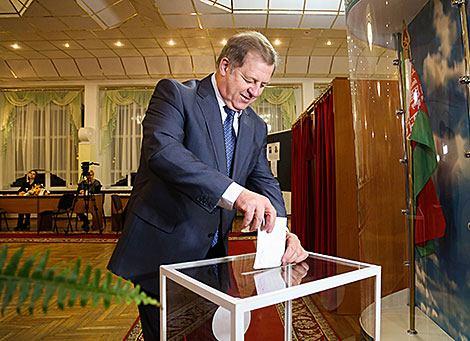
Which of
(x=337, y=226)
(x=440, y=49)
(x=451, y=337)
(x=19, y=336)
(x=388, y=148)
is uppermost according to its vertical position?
(x=440, y=49)

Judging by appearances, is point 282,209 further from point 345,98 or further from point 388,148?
point 345,98

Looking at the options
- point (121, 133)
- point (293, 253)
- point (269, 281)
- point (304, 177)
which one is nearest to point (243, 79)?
point (293, 253)

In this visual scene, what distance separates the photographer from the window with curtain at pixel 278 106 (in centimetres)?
991

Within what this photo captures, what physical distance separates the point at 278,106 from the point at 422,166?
8.62 meters

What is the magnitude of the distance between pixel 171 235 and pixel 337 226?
5.92 ft

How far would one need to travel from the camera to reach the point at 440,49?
150 centimetres

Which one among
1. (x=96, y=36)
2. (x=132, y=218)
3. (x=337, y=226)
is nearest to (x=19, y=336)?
(x=132, y=218)

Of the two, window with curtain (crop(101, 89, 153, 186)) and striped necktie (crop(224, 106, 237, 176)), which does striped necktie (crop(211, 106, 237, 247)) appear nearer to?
striped necktie (crop(224, 106, 237, 176))

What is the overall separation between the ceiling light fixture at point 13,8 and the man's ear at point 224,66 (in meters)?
6.19

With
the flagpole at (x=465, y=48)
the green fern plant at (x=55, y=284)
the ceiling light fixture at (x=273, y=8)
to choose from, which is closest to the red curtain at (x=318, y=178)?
the flagpole at (x=465, y=48)

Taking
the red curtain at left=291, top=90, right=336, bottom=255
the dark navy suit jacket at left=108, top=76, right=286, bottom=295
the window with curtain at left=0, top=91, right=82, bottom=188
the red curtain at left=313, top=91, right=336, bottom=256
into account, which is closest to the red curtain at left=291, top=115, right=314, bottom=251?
the red curtain at left=291, top=90, right=336, bottom=255

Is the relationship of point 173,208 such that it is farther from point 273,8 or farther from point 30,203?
point 30,203

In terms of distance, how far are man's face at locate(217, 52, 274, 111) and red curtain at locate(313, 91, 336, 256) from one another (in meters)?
1.75

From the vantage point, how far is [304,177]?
4.37 meters
